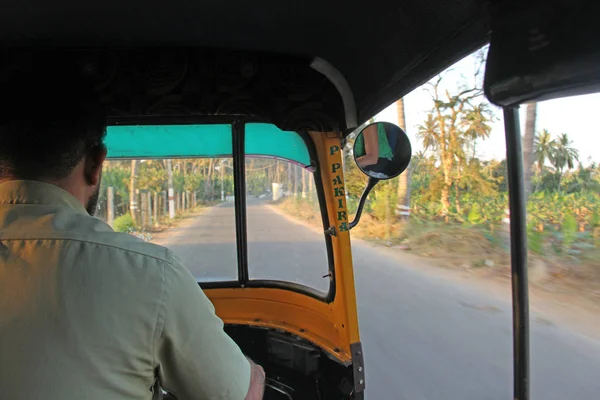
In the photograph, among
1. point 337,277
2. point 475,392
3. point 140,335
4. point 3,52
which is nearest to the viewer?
point 140,335

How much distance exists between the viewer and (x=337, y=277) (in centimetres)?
235

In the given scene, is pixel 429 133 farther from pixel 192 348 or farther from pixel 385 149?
pixel 192 348

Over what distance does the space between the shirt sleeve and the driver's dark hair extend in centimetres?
38

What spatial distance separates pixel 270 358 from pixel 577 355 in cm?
311

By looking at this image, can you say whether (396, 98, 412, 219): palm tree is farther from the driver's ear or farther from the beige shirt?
the beige shirt

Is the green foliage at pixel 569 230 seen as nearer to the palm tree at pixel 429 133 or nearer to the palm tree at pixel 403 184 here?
the palm tree at pixel 429 133

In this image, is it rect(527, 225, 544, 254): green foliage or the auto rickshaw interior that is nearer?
the auto rickshaw interior

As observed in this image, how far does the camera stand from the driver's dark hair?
0.93 metres

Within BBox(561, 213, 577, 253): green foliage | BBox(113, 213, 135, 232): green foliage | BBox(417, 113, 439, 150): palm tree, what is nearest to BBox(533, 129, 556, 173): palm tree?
BBox(561, 213, 577, 253): green foliage

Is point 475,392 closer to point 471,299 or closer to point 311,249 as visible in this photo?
point 311,249

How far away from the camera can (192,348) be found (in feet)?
2.89

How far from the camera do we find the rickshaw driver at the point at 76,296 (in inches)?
30.3

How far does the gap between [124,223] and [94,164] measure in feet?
6.63

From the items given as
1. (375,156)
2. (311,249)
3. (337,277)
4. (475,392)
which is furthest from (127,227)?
(475,392)
